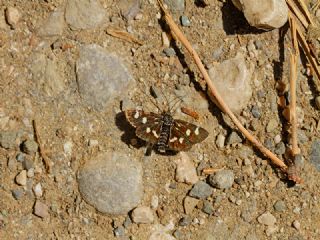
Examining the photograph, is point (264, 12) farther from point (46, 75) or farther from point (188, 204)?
point (46, 75)

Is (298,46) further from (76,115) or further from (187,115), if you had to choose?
(76,115)

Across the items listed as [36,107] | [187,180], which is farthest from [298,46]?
[36,107]

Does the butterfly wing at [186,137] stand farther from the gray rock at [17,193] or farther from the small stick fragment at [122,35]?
the gray rock at [17,193]

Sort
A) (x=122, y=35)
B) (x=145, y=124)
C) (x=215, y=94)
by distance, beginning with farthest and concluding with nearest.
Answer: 1. (x=122, y=35)
2. (x=215, y=94)
3. (x=145, y=124)

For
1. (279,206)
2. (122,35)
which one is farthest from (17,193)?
(279,206)

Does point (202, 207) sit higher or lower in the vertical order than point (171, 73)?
lower

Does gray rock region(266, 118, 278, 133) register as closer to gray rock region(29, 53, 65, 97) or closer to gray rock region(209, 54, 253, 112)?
gray rock region(209, 54, 253, 112)

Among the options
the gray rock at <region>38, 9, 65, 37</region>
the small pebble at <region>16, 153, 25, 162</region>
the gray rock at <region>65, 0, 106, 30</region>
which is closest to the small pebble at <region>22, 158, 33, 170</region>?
the small pebble at <region>16, 153, 25, 162</region>

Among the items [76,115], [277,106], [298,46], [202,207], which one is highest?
[298,46]
